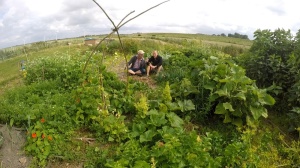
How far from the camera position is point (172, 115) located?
5.66m

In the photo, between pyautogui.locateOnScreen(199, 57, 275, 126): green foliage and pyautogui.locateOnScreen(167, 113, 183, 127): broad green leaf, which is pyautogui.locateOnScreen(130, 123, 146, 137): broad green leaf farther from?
pyautogui.locateOnScreen(199, 57, 275, 126): green foliage

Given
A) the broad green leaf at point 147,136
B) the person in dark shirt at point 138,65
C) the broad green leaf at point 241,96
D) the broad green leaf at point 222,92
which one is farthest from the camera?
the person in dark shirt at point 138,65

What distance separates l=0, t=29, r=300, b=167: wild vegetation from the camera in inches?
186

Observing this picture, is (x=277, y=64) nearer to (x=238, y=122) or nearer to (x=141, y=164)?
(x=238, y=122)

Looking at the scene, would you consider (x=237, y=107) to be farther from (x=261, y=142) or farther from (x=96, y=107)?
(x=96, y=107)

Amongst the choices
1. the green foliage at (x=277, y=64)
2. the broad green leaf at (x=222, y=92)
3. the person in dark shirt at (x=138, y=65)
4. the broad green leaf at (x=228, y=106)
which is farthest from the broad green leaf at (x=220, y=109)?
the person in dark shirt at (x=138, y=65)

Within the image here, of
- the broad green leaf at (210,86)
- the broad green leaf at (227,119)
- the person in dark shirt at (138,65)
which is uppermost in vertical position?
the person in dark shirt at (138,65)

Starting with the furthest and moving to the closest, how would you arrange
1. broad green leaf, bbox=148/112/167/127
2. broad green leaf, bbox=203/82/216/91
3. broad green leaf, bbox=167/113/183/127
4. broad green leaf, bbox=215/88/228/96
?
1. broad green leaf, bbox=203/82/216/91
2. broad green leaf, bbox=215/88/228/96
3. broad green leaf, bbox=167/113/183/127
4. broad green leaf, bbox=148/112/167/127

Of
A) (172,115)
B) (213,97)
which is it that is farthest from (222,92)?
(172,115)

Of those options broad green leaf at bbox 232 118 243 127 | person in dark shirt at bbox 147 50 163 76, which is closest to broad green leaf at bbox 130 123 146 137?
broad green leaf at bbox 232 118 243 127

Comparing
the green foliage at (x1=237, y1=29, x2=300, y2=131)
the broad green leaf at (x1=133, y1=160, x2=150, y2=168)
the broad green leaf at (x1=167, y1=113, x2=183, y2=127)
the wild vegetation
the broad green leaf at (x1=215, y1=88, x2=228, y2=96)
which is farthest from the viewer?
the green foliage at (x1=237, y1=29, x2=300, y2=131)

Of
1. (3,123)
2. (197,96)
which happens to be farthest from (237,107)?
(3,123)

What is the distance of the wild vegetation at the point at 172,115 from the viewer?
15.5 feet

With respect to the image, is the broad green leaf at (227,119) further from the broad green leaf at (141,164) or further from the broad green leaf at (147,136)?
the broad green leaf at (141,164)
